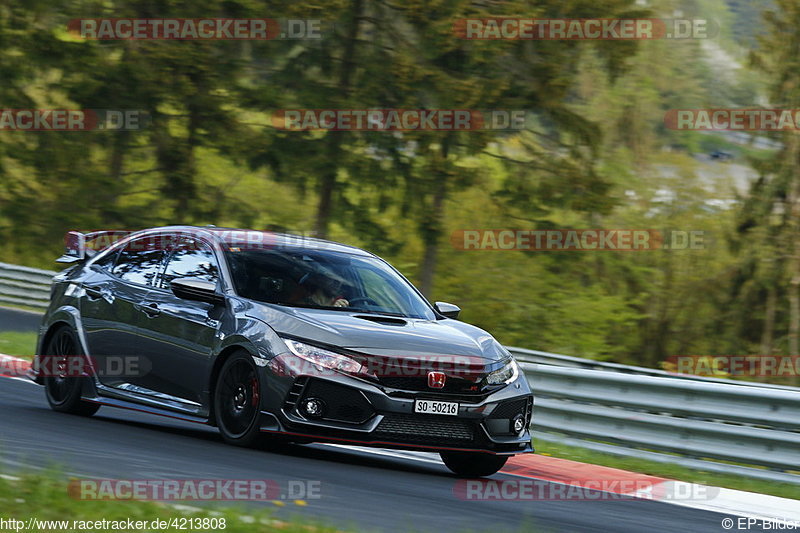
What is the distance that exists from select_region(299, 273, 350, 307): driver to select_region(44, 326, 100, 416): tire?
2336 millimetres

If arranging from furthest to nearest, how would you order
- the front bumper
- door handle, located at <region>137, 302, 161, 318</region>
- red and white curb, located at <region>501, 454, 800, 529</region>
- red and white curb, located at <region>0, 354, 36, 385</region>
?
red and white curb, located at <region>0, 354, 36, 385</region>
door handle, located at <region>137, 302, 161, 318</region>
red and white curb, located at <region>501, 454, 800, 529</region>
the front bumper

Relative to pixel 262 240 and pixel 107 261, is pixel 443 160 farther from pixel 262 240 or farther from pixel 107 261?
pixel 262 240

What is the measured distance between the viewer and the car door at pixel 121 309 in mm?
9719

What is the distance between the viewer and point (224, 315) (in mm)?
8828

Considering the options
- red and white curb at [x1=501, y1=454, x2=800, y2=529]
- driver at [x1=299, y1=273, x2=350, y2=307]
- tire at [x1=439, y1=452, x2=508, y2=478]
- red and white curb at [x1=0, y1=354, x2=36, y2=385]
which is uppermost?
driver at [x1=299, y1=273, x2=350, y2=307]

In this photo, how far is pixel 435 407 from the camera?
8.26 m

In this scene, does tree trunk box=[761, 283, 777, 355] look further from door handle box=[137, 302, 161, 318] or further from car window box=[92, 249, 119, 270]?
door handle box=[137, 302, 161, 318]

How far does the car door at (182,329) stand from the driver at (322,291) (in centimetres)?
65

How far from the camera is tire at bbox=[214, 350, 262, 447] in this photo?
27.5ft

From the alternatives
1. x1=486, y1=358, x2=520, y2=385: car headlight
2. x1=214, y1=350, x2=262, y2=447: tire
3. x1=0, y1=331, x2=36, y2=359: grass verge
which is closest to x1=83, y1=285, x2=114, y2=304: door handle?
x1=214, y1=350, x2=262, y2=447: tire

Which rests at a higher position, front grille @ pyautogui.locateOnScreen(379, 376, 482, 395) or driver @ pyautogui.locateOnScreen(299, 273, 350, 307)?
driver @ pyautogui.locateOnScreen(299, 273, 350, 307)

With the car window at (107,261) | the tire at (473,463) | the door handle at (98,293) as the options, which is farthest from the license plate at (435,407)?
the car window at (107,261)

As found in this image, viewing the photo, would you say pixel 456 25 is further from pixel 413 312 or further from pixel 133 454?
pixel 133 454

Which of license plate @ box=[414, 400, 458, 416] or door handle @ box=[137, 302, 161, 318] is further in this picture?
door handle @ box=[137, 302, 161, 318]
